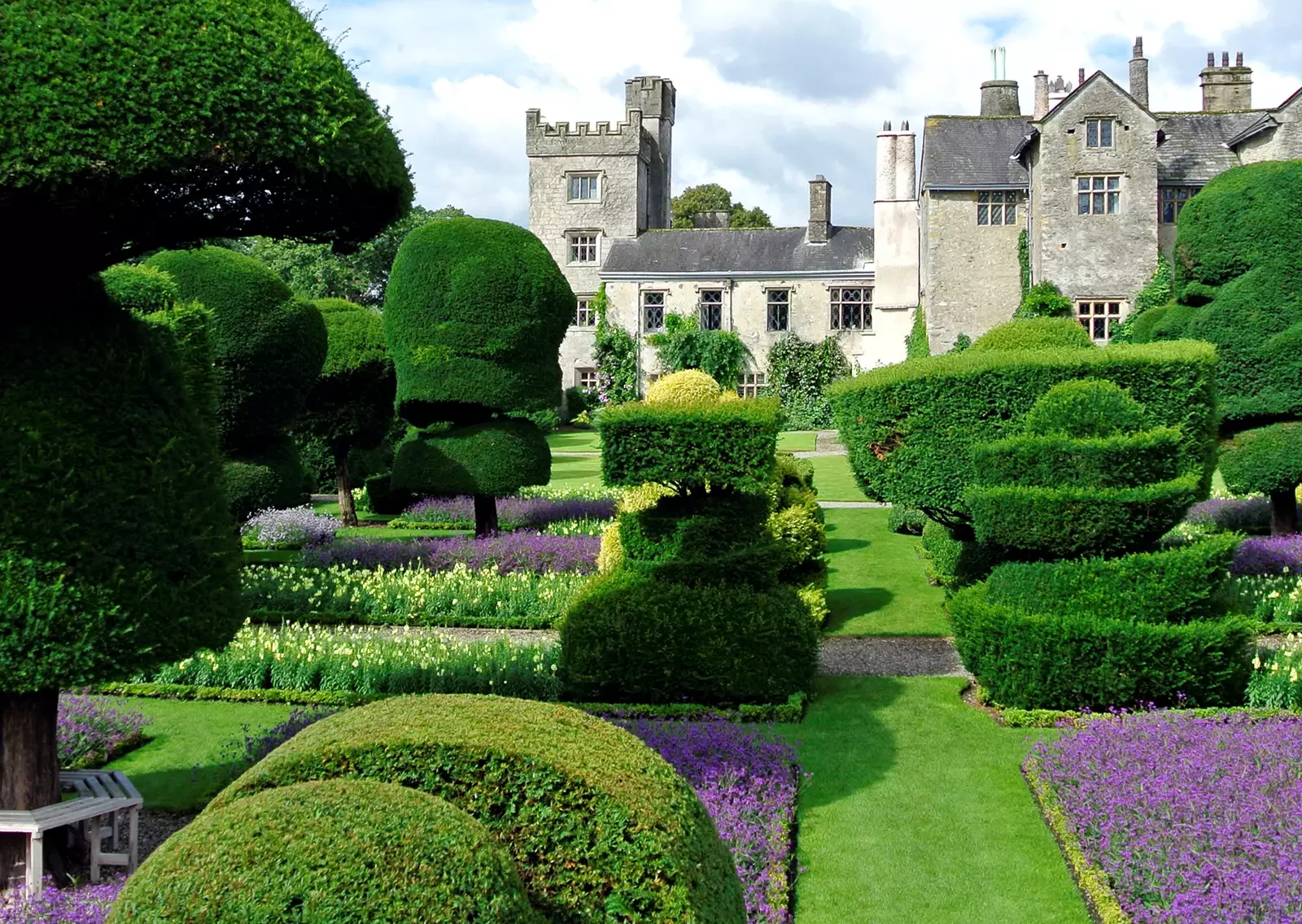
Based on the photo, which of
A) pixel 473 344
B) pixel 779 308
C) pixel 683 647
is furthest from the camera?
pixel 779 308

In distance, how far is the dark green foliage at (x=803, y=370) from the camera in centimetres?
4675

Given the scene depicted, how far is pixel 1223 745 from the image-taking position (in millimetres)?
7887

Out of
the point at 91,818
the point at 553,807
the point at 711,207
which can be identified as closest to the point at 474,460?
the point at 91,818

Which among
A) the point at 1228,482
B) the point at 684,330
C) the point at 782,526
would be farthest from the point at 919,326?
the point at 782,526

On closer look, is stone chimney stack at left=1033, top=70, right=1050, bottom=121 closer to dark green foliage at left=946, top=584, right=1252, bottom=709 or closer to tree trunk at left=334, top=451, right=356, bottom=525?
tree trunk at left=334, top=451, right=356, bottom=525

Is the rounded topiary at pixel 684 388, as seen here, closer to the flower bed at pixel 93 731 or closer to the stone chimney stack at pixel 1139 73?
the flower bed at pixel 93 731

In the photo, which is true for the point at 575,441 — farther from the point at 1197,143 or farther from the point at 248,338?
the point at 248,338

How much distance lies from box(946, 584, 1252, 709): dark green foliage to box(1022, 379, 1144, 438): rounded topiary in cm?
170

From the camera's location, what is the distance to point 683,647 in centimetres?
1015

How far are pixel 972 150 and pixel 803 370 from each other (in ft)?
37.2

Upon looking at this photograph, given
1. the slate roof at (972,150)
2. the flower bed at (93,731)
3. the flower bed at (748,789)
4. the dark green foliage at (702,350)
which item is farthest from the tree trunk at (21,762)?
the dark green foliage at (702,350)

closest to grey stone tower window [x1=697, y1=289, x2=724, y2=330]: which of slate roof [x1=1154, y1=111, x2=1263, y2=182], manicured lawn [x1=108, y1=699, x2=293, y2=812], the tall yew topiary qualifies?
slate roof [x1=1154, y1=111, x2=1263, y2=182]

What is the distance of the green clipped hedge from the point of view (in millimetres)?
9750

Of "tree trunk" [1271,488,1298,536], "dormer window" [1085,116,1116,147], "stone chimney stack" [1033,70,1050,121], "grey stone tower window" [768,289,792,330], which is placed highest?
"stone chimney stack" [1033,70,1050,121]
